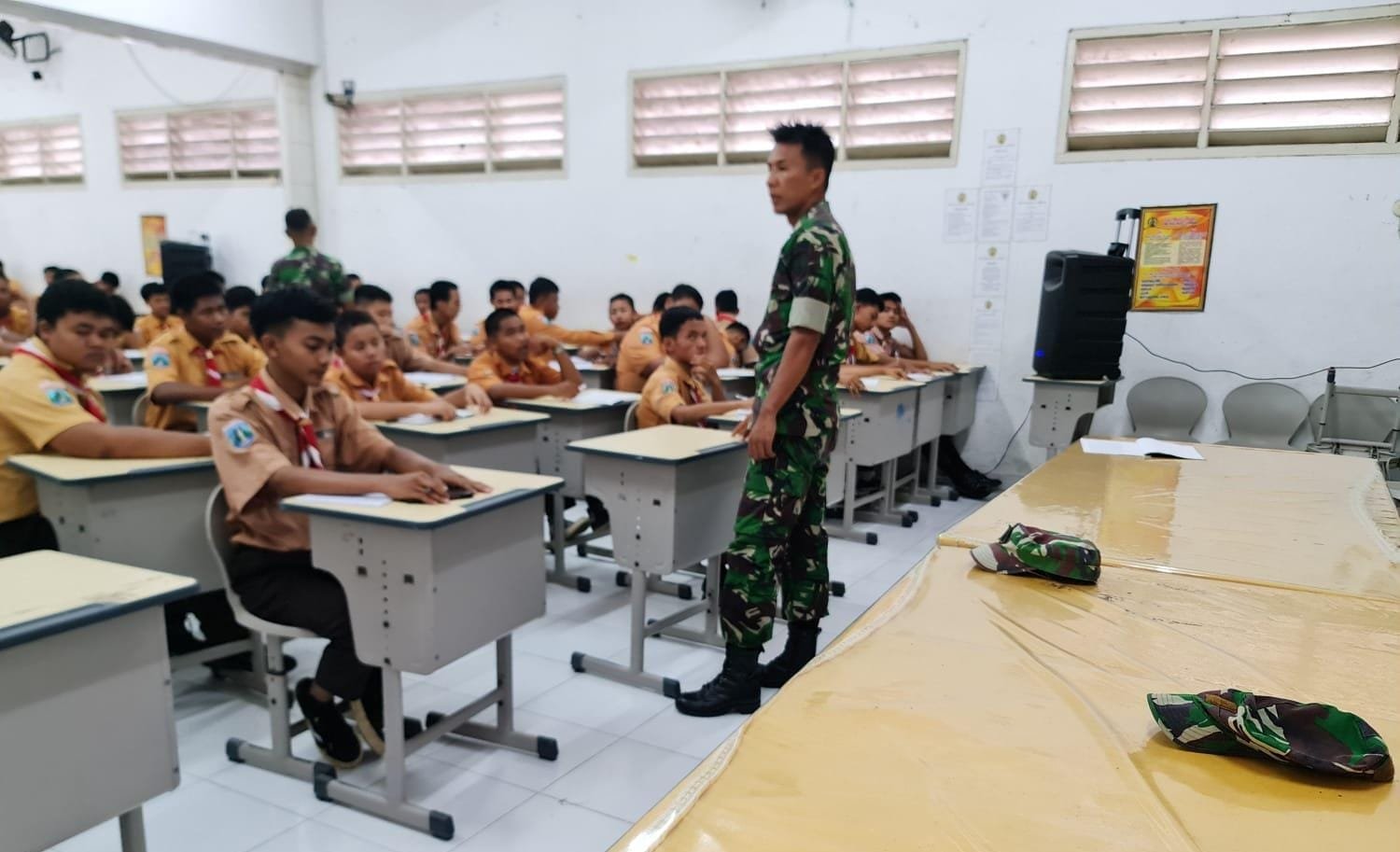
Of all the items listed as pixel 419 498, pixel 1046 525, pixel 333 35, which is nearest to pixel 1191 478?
pixel 1046 525

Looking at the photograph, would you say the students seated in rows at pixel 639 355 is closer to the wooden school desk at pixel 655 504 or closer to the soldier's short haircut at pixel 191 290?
the wooden school desk at pixel 655 504

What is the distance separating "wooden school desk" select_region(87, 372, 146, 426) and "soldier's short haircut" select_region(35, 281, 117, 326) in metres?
1.66

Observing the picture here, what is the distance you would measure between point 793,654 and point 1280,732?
6.04 feet

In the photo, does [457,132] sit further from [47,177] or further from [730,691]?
[730,691]

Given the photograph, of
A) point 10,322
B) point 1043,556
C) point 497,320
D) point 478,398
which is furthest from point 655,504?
point 10,322

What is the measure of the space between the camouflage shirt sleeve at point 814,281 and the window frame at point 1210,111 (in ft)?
12.0

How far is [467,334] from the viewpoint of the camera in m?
7.58

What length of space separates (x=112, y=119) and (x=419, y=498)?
30.3ft

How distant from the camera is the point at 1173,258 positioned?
5.09 metres

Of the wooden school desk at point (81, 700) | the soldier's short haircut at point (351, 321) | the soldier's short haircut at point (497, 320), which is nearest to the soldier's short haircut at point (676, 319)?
the soldier's short haircut at point (497, 320)

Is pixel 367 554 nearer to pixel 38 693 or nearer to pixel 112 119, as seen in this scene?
pixel 38 693

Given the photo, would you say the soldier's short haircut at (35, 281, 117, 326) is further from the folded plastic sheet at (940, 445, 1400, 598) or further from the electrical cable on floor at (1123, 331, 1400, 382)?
the electrical cable on floor at (1123, 331, 1400, 382)

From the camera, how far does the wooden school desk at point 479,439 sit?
3.06m

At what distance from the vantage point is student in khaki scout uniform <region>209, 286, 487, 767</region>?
2041mm
